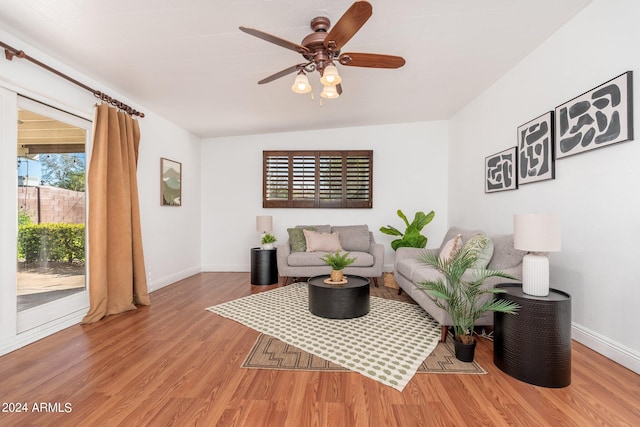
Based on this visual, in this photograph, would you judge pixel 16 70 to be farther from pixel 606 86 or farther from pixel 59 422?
pixel 606 86

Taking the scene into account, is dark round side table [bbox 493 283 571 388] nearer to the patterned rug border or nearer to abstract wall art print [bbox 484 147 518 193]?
the patterned rug border

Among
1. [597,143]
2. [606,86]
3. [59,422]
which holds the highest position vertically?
[606,86]

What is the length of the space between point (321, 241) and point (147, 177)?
8.61 feet

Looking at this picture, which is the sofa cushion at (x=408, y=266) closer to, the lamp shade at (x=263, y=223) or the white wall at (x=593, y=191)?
the white wall at (x=593, y=191)

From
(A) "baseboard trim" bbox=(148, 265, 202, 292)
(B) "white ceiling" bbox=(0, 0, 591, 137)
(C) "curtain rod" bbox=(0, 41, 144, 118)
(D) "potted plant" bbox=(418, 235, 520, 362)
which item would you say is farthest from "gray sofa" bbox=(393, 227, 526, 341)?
(C) "curtain rod" bbox=(0, 41, 144, 118)

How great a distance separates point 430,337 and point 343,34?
2.47 m

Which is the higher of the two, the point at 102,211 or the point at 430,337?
the point at 102,211

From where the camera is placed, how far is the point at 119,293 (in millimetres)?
3297

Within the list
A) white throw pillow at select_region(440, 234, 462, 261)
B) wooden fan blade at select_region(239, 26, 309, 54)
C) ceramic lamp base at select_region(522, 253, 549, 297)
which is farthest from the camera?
white throw pillow at select_region(440, 234, 462, 261)

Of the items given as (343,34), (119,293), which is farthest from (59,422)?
(343,34)

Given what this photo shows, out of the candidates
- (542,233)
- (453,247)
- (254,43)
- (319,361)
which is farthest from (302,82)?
(453,247)

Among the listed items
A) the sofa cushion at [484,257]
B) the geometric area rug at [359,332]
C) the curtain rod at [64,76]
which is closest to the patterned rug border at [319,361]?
the geometric area rug at [359,332]

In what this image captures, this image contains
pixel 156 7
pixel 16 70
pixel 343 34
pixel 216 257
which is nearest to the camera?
pixel 343 34

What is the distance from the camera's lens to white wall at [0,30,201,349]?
2436mm
